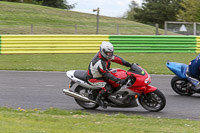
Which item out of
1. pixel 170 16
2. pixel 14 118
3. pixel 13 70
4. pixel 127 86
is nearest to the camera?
pixel 14 118

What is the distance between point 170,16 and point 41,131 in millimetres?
74387

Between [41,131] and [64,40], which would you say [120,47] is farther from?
[41,131]

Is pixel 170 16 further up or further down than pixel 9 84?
further up

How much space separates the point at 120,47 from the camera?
20.3 metres

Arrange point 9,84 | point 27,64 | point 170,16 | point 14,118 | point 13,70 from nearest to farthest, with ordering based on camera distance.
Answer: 1. point 14,118
2. point 9,84
3. point 13,70
4. point 27,64
5. point 170,16

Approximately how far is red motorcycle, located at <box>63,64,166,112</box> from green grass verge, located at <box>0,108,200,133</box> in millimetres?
739

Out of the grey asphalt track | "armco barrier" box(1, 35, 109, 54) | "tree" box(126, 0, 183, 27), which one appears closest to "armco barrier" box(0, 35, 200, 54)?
"armco barrier" box(1, 35, 109, 54)

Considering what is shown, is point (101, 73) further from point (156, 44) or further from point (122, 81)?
point (156, 44)

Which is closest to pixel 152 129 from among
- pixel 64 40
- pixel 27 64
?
pixel 27 64

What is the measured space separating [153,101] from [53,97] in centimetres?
276

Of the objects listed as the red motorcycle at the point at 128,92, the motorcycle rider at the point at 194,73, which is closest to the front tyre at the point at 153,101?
the red motorcycle at the point at 128,92

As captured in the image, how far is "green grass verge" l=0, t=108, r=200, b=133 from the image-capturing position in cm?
591

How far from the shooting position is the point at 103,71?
779cm

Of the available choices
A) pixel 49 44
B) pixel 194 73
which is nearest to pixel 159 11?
pixel 49 44
